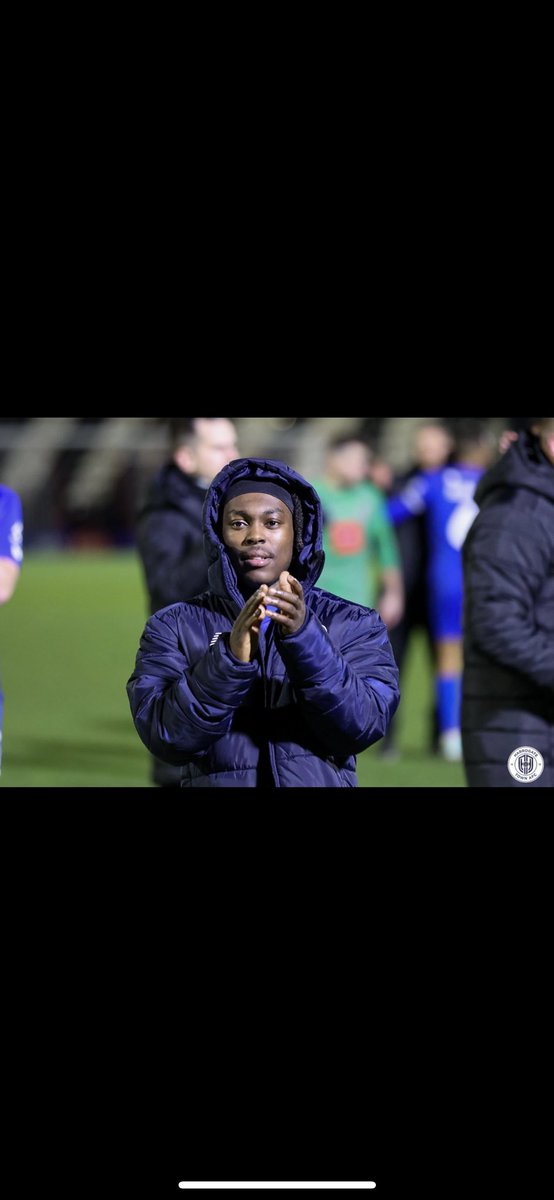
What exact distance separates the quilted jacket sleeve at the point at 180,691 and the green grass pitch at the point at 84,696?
184 inches

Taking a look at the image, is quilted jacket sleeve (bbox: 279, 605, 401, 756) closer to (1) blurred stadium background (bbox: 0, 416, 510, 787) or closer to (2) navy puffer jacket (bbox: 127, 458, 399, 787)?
(2) navy puffer jacket (bbox: 127, 458, 399, 787)

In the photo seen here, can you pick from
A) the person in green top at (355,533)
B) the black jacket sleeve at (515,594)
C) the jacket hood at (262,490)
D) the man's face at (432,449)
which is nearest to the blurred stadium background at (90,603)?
the man's face at (432,449)

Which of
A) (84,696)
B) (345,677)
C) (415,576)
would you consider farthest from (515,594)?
(84,696)

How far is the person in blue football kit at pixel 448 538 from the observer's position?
370 inches

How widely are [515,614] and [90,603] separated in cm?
1636

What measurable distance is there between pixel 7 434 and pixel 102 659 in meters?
15.7

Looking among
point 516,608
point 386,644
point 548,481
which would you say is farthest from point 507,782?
point 386,644

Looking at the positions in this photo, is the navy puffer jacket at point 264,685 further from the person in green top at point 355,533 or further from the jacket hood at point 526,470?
the person in green top at point 355,533

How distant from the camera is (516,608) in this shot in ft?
17.0

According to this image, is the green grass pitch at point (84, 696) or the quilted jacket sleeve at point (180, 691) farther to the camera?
the green grass pitch at point (84, 696)

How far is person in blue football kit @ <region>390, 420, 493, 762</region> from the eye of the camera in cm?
939

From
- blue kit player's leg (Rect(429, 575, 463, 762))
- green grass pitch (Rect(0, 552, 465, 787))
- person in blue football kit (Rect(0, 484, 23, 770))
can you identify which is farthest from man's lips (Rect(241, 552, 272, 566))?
blue kit player's leg (Rect(429, 575, 463, 762))

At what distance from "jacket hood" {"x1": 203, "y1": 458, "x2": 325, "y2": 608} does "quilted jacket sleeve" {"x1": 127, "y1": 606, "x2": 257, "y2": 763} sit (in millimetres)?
163

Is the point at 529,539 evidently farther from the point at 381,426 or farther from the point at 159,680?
the point at 381,426
